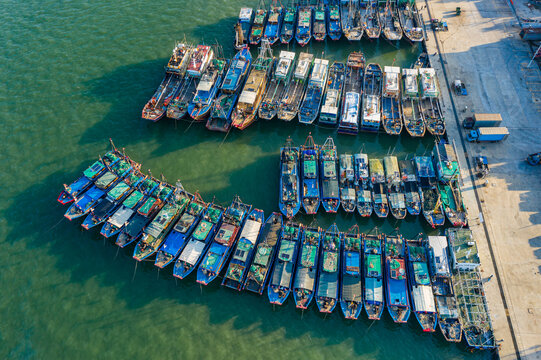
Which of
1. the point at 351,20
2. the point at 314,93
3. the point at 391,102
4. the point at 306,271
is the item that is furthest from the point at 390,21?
the point at 306,271

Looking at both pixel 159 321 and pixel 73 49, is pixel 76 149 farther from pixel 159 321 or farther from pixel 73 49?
pixel 159 321

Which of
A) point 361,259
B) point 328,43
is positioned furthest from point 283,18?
point 361,259

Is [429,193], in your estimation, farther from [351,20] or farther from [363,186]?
[351,20]

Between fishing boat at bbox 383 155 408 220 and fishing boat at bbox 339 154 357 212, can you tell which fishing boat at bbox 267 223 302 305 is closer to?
fishing boat at bbox 339 154 357 212

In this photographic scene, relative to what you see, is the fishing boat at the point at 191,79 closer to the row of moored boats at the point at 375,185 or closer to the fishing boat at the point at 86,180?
the fishing boat at the point at 86,180

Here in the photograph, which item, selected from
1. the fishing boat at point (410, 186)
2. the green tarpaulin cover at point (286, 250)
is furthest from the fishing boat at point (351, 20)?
the green tarpaulin cover at point (286, 250)
